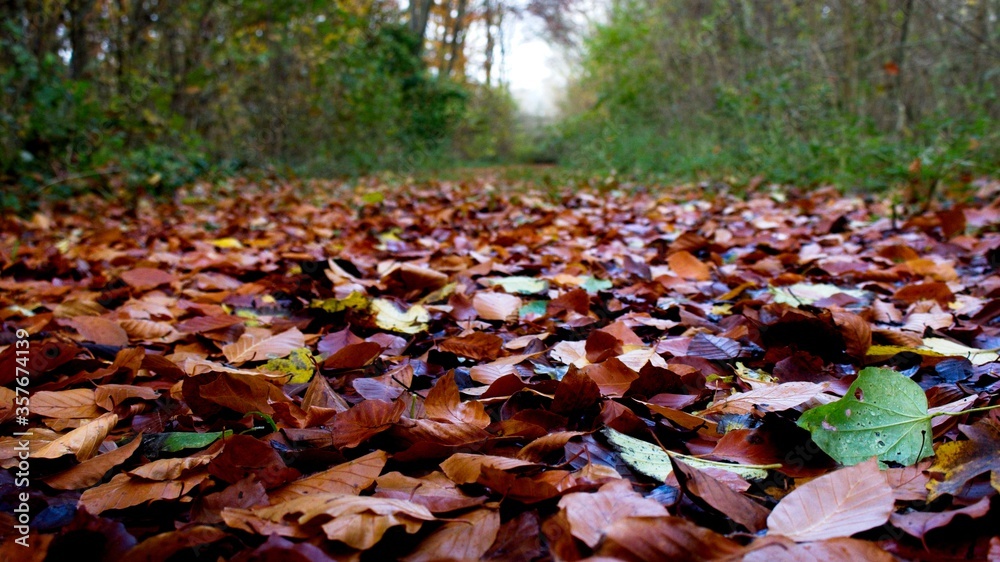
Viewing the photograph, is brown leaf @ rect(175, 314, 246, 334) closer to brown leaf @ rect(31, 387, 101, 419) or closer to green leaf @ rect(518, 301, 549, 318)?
brown leaf @ rect(31, 387, 101, 419)

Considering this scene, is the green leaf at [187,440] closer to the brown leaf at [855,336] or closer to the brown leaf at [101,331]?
the brown leaf at [101,331]

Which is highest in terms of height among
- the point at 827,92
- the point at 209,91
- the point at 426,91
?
the point at 426,91

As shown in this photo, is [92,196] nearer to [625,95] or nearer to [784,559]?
[784,559]

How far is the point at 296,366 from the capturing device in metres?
1.26

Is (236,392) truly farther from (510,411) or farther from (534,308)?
(534,308)

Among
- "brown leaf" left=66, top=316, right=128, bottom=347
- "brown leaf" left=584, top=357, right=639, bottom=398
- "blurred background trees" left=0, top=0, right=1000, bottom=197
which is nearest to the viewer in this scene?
"brown leaf" left=584, top=357, right=639, bottom=398

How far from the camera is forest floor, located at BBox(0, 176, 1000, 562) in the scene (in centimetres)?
68

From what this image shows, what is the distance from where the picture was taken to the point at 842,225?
9.09ft

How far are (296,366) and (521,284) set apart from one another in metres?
0.74

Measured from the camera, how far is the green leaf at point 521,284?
1.77 meters

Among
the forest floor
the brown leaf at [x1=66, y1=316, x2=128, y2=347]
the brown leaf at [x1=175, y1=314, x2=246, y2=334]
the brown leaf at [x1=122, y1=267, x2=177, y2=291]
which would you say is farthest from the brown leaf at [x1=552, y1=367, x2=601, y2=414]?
the brown leaf at [x1=122, y1=267, x2=177, y2=291]

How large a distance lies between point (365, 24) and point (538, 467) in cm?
1021

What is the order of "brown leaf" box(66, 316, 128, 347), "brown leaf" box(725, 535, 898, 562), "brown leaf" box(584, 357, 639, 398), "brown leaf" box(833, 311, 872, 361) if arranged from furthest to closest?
"brown leaf" box(66, 316, 128, 347)
"brown leaf" box(833, 311, 872, 361)
"brown leaf" box(584, 357, 639, 398)
"brown leaf" box(725, 535, 898, 562)

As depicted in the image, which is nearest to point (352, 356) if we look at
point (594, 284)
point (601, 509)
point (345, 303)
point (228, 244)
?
point (345, 303)
